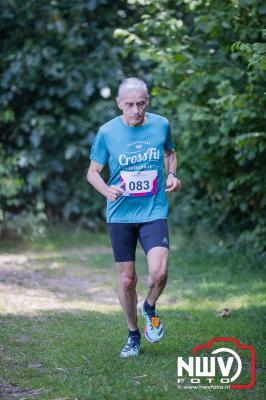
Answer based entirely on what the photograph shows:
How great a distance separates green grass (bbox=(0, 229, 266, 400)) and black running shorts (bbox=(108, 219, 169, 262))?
739 mm

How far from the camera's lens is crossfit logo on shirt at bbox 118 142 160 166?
5270mm

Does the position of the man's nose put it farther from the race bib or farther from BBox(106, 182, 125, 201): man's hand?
BBox(106, 182, 125, 201): man's hand

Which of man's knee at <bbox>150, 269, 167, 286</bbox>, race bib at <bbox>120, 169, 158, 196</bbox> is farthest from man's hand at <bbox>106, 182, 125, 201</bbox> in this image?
man's knee at <bbox>150, 269, 167, 286</bbox>

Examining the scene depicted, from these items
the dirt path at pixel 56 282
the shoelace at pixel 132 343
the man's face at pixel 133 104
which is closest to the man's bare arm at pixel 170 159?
the man's face at pixel 133 104

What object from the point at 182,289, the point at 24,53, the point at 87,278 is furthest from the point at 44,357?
the point at 24,53

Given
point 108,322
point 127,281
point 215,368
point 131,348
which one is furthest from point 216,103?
point 215,368

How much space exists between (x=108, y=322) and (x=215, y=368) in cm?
184

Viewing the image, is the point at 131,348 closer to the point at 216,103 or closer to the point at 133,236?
→ the point at 133,236

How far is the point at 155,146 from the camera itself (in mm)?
5316

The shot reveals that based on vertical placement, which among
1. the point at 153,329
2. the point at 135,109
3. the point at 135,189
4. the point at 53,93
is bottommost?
the point at 153,329

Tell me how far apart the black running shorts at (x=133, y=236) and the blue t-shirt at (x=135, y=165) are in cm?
4

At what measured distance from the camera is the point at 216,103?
8023 millimetres

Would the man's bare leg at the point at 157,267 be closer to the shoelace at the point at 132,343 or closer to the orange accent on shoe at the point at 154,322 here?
the orange accent on shoe at the point at 154,322

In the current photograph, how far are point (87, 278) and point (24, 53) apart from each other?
484cm
